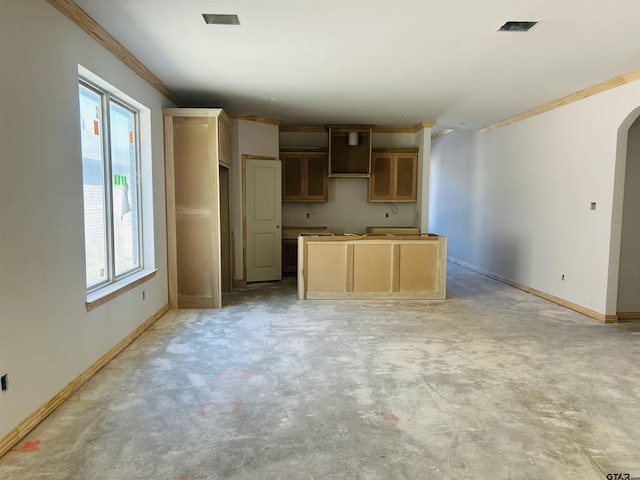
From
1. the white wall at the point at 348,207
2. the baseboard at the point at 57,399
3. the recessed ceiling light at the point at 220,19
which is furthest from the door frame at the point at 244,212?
the recessed ceiling light at the point at 220,19

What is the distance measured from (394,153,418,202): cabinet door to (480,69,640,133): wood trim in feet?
5.37

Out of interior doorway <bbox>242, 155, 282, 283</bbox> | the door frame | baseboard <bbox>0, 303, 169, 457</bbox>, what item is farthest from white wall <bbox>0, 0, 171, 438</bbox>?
interior doorway <bbox>242, 155, 282, 283</bbox>

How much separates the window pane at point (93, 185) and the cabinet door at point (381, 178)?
16.7 ft

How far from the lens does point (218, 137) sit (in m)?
5.10

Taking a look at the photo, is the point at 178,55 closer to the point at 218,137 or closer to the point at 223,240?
the point at 218,137

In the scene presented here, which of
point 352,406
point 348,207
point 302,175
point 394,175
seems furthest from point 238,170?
point 352,406

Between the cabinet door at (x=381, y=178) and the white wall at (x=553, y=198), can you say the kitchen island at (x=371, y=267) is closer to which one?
the white wall at (x=553, y=198)

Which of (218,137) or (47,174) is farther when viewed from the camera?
(218,137)

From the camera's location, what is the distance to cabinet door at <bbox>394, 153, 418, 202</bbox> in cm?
773

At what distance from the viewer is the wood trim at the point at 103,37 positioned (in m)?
2.78

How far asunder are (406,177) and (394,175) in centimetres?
23

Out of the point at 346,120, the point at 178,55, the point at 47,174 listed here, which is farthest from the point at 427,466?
the point at 346,120

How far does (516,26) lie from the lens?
318 centimetres

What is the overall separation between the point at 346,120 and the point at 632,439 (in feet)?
19.3
